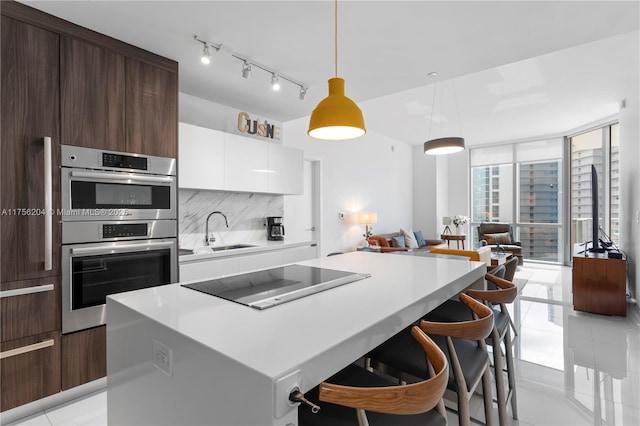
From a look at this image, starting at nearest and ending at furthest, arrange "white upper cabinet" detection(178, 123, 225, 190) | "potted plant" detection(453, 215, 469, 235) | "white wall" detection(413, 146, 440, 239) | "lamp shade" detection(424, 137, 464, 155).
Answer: "white upper cabinet" detection(178, 123, 225, 190), "lamp shade" detection(424, 137, 464, 155), "potted plant" detection(453, 215, 469, 235), "white wall" detection(413, 146, 440, 239)

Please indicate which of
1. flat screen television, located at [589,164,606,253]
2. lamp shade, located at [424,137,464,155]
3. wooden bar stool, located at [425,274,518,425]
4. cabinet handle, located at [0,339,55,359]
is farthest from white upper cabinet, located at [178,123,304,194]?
flat screen television, located at [589,164,606,253]

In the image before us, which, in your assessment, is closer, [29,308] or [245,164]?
[29,308]

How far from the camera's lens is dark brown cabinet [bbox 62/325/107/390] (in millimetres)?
2178

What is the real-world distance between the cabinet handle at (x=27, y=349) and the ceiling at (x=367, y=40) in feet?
6.73

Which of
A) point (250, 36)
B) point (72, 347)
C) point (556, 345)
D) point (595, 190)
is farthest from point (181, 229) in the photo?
point (595, 190)

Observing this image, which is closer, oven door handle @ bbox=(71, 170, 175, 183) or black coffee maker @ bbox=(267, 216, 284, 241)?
oven door handle @ bbox=(71, 170, 175, 183)

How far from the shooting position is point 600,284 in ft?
12.7

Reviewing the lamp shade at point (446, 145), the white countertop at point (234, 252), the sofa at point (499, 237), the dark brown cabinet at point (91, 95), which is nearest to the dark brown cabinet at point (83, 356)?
the white countertop at point (234, 252)

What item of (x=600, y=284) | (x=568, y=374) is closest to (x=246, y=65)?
(x=568, y=374)

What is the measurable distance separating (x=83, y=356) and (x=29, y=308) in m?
0.47

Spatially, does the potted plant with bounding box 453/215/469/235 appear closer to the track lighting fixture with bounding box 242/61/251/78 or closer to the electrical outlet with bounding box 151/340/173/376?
the track lighting fixture with bounding box 242/61/251/78

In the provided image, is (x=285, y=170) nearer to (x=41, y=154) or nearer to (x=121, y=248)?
(x=121, y=248)

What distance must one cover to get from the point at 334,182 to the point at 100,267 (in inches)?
156

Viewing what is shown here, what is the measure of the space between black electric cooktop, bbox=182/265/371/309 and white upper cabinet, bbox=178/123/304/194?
1692 mm
